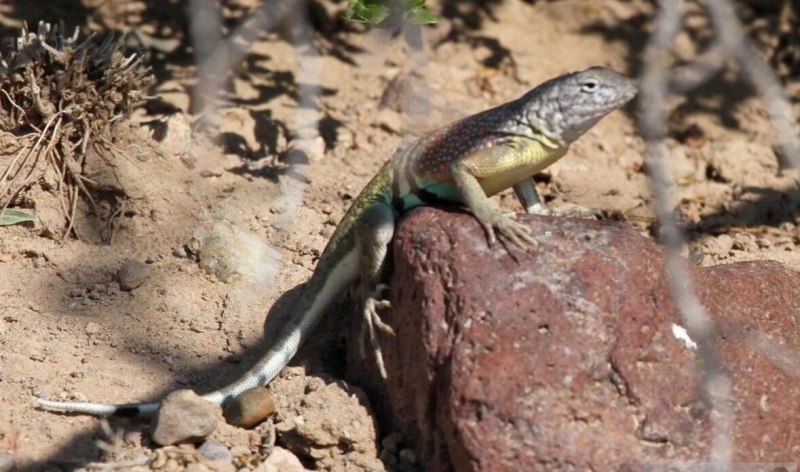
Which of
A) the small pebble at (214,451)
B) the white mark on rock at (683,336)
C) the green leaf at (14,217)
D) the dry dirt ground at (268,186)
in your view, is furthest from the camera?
the green leaf at (14,217)

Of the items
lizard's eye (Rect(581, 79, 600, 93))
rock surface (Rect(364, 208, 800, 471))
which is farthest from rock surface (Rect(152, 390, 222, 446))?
lizard's eye (Rect(581, 79, 600, 93))

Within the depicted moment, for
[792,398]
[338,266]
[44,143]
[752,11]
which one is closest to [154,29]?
[44,143]

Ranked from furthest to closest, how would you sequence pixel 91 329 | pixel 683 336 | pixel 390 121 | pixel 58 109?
pixel 390 121 < pixel 58 109 < pixel 91 329 < pixel 683 336

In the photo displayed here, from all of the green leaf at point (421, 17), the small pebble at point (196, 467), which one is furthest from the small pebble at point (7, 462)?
the green leaf at point (421, 17)

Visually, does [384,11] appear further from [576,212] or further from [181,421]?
[181,421]

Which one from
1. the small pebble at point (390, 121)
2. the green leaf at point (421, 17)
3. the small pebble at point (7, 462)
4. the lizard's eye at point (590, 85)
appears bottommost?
the small pebble at point (390, 121)

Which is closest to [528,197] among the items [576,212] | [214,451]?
[576,212]

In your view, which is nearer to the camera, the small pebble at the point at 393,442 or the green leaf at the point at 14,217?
the small pebble at the point at 393,442

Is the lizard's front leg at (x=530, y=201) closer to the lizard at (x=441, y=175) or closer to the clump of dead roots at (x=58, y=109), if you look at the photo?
the lizard at (x=441, y=175)
